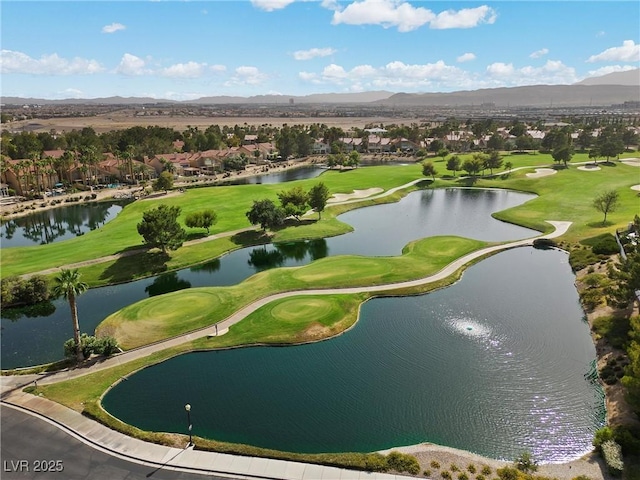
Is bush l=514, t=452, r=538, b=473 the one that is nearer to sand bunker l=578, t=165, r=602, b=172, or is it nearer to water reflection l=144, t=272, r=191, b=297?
water reflection l=144, t=272, r=191, b=297

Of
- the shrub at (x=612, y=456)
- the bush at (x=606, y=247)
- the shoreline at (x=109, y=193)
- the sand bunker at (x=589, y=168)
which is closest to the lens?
the shrub at (x=612, y=456)

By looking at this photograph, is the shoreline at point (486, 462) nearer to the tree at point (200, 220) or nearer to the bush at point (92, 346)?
the bush at point (92, 346)

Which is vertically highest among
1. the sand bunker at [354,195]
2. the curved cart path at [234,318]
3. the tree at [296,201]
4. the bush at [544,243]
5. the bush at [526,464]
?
the tree at [296,201]

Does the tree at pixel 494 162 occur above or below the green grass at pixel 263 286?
above

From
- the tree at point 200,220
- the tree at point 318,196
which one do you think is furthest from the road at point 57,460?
the tree at point 318,196

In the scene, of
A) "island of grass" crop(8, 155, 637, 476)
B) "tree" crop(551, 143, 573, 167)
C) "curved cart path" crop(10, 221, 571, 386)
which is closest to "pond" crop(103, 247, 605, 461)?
"island of grass" crop(8, 155, 637, 476)
